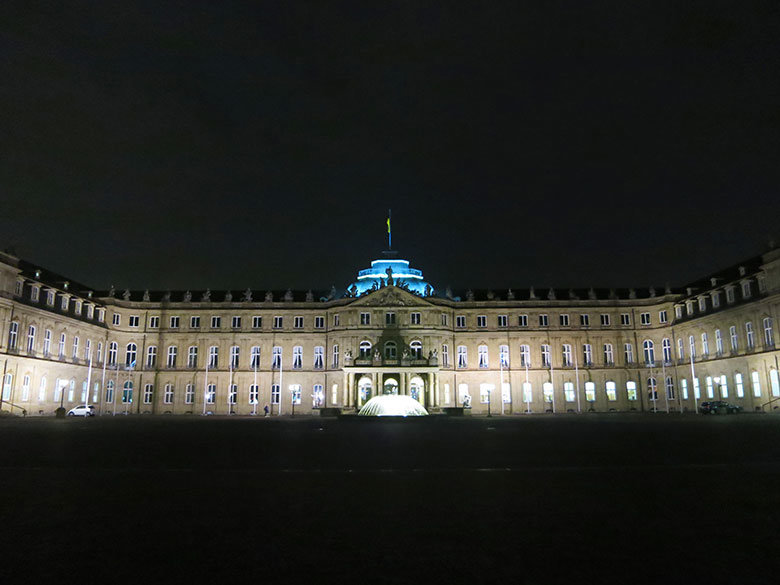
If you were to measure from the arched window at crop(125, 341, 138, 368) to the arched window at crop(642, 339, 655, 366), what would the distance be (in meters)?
68.8

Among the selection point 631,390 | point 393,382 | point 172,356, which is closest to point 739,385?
point 631,390

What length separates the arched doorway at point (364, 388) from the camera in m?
74.7

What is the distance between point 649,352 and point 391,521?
263 ft

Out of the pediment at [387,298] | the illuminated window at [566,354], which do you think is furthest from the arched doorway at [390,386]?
the illuminated window at [566,354]

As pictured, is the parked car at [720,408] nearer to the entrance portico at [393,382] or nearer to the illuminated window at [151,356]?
the entrance portico at [393,382]

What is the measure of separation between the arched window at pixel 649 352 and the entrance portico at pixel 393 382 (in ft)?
95.4

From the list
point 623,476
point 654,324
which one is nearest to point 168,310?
point 654,324

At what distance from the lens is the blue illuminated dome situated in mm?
80312

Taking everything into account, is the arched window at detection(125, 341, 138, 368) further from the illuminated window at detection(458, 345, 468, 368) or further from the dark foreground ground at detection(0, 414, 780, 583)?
the dark foreground ground at detection(0, 414, 780, 583)

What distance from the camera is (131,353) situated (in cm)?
7931

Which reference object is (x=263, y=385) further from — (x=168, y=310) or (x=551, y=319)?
(x=551, y=319)

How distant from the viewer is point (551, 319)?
80625 mm

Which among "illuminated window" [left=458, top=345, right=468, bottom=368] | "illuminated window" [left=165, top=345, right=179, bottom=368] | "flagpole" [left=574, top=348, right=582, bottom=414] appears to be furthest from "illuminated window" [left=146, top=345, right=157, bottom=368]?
"flagpole" [left=574, top=348, right=582, bottom=414]

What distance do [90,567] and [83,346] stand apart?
7363 cm
